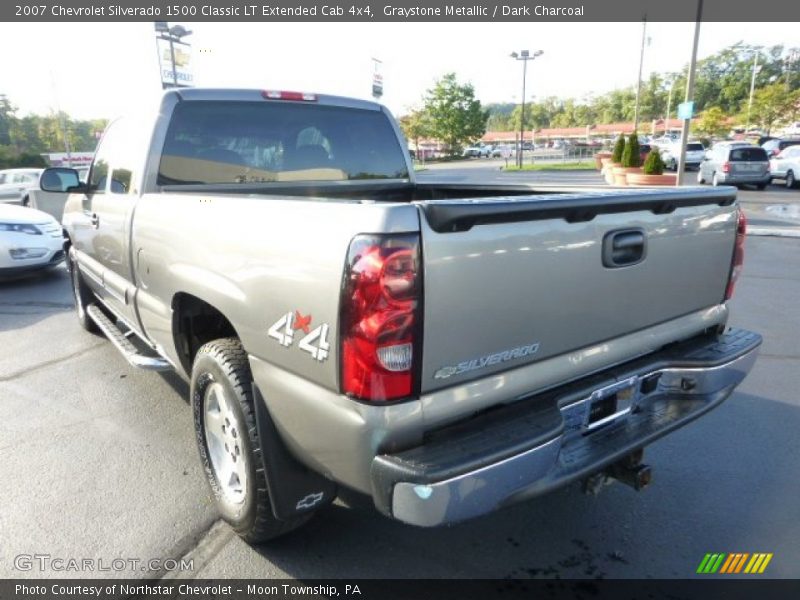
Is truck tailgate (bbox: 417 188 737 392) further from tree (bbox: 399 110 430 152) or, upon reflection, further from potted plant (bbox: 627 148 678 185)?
tree (bbox: 399 110 430 152)

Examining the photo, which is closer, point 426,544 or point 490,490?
point 490,490

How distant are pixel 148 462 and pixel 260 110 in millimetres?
2292

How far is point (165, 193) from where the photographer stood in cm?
312

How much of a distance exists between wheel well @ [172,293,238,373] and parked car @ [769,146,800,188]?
24730mm

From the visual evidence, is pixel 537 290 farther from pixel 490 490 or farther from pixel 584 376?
pixel 490 490

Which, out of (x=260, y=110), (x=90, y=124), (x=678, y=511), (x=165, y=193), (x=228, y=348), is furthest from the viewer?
(x=90, y=124)

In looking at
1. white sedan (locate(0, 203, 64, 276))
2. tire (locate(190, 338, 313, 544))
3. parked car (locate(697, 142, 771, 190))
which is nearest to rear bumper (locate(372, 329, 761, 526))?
tire (locate(190, 338, 313, 544))

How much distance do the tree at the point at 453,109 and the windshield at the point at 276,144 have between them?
2409 inches

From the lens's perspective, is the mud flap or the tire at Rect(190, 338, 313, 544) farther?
the tire at Rect(190, 338, 313, 544)

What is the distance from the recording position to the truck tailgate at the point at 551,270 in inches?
70.7

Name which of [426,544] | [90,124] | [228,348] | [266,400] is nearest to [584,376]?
[426,544]

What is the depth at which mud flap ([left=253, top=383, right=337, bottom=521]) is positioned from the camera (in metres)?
2.18

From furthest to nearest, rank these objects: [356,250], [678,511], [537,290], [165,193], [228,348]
Answer: [165,193]
[678,511]
[228,348]
[537,290]
[356,250]

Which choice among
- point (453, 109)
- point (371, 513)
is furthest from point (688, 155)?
point (371, 513)
